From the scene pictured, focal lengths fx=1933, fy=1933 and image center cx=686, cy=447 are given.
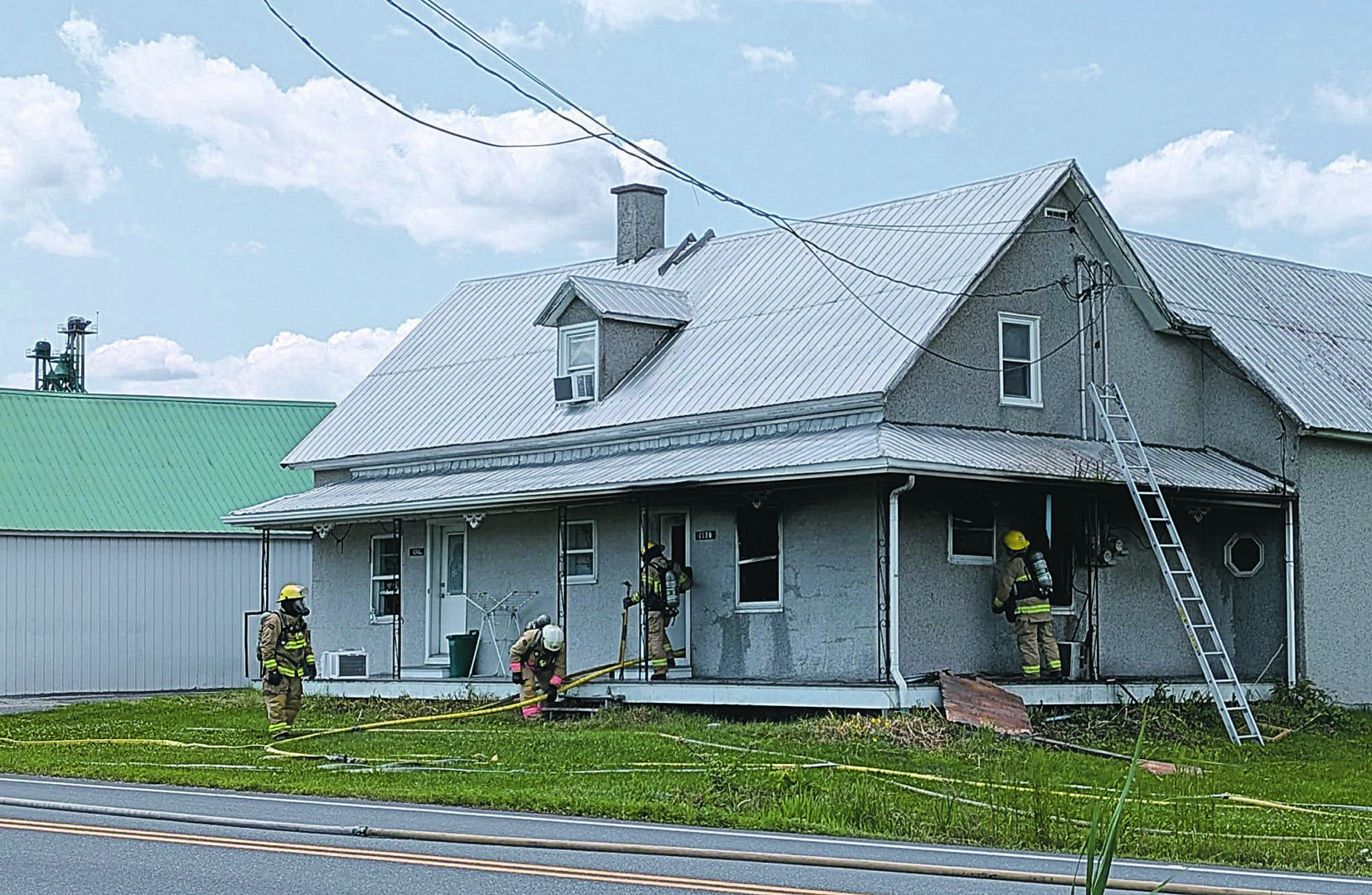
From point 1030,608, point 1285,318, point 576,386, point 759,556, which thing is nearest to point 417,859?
point 1030,608

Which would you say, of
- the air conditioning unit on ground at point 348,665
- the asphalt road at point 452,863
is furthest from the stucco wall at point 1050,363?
the asphalt road at point 452,863

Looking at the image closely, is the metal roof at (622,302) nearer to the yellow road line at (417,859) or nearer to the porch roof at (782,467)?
the porch roof at (782,467)

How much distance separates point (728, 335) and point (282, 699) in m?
8.49

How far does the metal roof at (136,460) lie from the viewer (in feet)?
115

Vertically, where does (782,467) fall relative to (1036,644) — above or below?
above

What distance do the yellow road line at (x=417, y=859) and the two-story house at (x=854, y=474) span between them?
987 cm

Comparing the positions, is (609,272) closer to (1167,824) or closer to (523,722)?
(523,722)

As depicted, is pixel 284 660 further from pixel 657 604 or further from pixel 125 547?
pixel 125 547

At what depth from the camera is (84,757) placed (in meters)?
20.2

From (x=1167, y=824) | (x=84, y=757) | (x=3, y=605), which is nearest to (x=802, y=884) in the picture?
(x=1167, y=824)

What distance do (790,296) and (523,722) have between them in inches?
291

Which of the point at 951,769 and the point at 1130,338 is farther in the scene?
the point at 1130,338

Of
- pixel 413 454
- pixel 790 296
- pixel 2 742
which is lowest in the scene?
pixel 2 742

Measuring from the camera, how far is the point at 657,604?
23344mm
